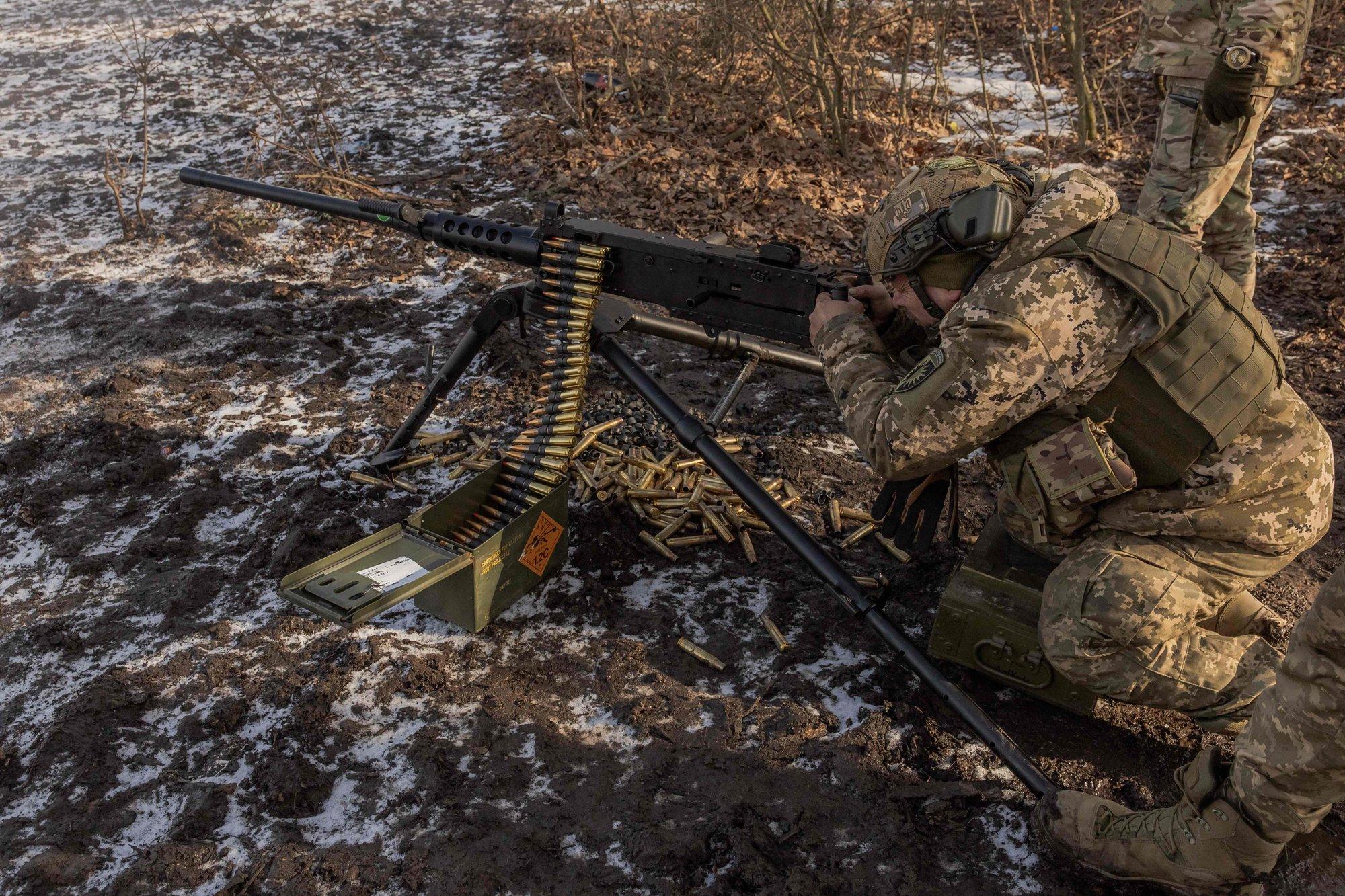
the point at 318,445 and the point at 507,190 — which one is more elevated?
the point at 507,190

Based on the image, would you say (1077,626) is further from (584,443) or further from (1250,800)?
(584,443)

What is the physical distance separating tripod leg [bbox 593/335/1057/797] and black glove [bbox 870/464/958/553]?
1.07 ft

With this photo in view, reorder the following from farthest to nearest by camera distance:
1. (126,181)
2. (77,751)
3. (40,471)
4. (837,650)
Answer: (126,181) < (40,471) < (837,650) < (77,751)

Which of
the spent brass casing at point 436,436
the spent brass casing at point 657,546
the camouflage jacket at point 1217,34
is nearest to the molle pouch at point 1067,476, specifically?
the spent brass casing at point 657,546

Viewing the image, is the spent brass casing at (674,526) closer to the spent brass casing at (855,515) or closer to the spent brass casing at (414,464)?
the spent brass casing at (855,515)

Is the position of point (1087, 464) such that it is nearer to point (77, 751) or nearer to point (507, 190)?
point (77, 751)

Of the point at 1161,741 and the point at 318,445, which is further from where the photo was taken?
the point at 318,445

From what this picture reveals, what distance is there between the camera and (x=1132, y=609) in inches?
125

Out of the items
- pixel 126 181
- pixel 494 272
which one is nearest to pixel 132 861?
pixel 494 272

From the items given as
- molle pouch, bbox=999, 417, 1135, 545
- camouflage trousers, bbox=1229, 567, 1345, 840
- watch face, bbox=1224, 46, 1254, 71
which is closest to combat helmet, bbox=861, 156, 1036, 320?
molle pouch, bbox=999, 417, 1135, 545

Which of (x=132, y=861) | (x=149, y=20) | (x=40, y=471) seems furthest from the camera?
(x=149, y=20)

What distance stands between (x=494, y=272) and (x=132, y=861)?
5218mm

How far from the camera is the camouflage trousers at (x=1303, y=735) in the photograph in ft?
8.39

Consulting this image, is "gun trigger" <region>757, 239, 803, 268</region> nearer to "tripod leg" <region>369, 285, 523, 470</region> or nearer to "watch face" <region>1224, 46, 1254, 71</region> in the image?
"tripod leg" <region>369, 285, 523, 470</region>
